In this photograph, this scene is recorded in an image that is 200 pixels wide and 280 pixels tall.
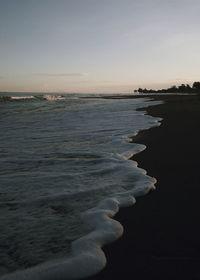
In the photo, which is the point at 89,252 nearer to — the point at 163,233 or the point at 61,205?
the point at 163,233

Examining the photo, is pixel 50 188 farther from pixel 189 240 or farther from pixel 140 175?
pixel 189 240

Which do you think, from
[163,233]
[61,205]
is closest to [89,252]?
[163,233]

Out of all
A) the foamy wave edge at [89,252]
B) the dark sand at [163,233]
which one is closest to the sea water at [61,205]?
the foamy wave edge at [89,252]

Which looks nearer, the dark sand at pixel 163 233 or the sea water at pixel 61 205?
the dark sand at pixel 163 233

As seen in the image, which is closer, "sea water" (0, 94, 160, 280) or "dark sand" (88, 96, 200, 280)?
"dark sand" (88, 96, 200, 280)

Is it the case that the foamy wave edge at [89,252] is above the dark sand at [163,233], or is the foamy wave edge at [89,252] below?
below

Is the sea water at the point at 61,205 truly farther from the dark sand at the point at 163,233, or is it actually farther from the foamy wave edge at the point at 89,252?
the dark sand at the point at 163,233

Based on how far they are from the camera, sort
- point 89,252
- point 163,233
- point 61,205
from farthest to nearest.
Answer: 1. point 61,205
2. point 163,233
3. point 89,252

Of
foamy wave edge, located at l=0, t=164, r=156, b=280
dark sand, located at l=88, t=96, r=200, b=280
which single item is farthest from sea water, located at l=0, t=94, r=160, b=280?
dark sand, located at l=88, t=96, r=200, b=280

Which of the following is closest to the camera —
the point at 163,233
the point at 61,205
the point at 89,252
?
the point at 89,252

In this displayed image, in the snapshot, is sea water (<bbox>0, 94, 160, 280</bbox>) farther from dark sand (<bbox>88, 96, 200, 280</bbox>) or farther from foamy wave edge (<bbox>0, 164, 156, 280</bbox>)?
dark sand (<bbox>88, 96, 200, 280</bbox>)

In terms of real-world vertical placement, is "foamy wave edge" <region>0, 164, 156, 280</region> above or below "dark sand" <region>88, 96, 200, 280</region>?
below

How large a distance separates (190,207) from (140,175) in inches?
53.0

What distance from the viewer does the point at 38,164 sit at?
208 inches
